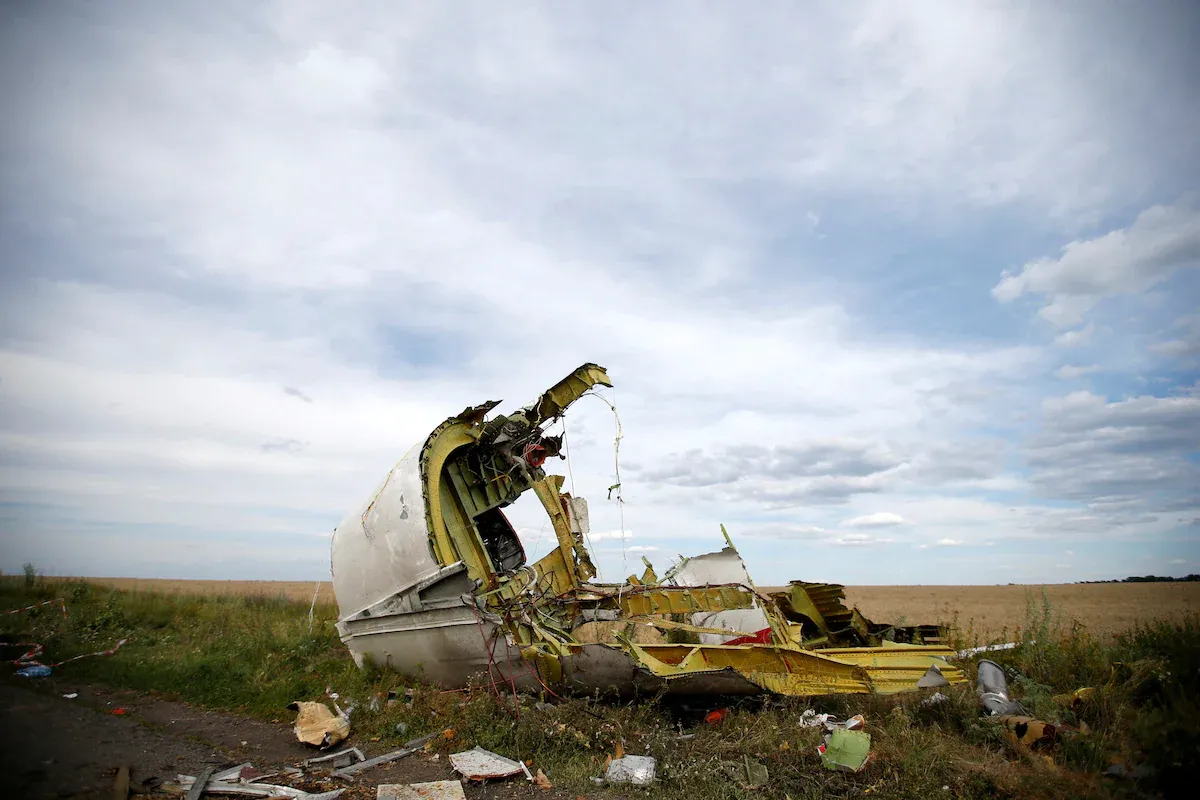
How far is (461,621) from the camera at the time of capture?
7.82 m

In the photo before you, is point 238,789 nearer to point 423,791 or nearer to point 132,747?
point 423,791

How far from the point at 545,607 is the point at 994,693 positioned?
19.0ft

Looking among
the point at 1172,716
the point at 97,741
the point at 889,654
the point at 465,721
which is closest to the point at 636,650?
the point at 465,721

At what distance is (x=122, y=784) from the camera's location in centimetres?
560

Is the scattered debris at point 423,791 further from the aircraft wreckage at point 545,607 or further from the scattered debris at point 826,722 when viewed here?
the scattered debris at point 826,722

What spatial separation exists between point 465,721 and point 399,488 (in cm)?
302

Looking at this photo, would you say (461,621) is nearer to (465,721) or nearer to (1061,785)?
(465,721)

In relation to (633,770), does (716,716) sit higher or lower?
higher

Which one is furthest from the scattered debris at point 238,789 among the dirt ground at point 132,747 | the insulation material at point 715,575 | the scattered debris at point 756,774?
the insulation material at point 715,575

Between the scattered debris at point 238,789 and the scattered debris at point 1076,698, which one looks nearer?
the scattered debris at point 238,789

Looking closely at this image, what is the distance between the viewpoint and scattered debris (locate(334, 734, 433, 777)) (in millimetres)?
6527

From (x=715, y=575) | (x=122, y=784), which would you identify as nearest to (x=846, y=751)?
(x=715, y=575)

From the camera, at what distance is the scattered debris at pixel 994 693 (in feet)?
22.3

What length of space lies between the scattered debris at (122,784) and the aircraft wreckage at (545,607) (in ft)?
10.4
